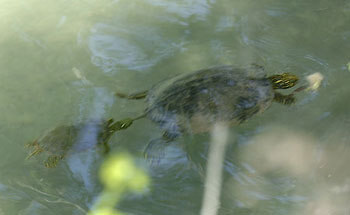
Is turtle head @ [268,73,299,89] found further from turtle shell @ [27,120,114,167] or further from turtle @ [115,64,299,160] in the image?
turtle shell @ [27,120,114,167]

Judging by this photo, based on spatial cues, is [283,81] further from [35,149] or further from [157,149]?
[35,149]

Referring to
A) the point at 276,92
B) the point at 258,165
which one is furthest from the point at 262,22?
the point at 258,165

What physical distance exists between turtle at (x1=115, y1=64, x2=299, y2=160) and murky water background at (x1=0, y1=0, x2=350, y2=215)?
0.52 ft

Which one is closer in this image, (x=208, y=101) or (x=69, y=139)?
(x=208, y=101)

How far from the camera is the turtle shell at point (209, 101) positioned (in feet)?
6.54

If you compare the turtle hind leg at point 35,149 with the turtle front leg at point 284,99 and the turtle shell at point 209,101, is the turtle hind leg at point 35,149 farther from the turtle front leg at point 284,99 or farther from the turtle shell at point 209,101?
the turtle front leg at point 284,99

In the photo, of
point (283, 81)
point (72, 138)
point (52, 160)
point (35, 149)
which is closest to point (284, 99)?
point (283, 81)

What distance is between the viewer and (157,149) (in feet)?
6.97

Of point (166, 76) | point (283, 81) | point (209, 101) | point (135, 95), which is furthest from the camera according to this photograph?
point (166, 76)

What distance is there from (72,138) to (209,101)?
2.79 ft

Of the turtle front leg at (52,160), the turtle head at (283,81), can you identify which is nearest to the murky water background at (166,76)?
the turtle front leg at (52,160)

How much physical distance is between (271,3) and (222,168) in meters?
1.82

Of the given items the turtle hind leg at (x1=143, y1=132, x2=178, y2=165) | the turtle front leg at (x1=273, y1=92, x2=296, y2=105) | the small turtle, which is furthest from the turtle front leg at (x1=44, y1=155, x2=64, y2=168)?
the turtle front leg at (x1=273, y1=92, x2=296, y2=105)

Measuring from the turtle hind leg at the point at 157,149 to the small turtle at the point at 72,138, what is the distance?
0.70 ft
